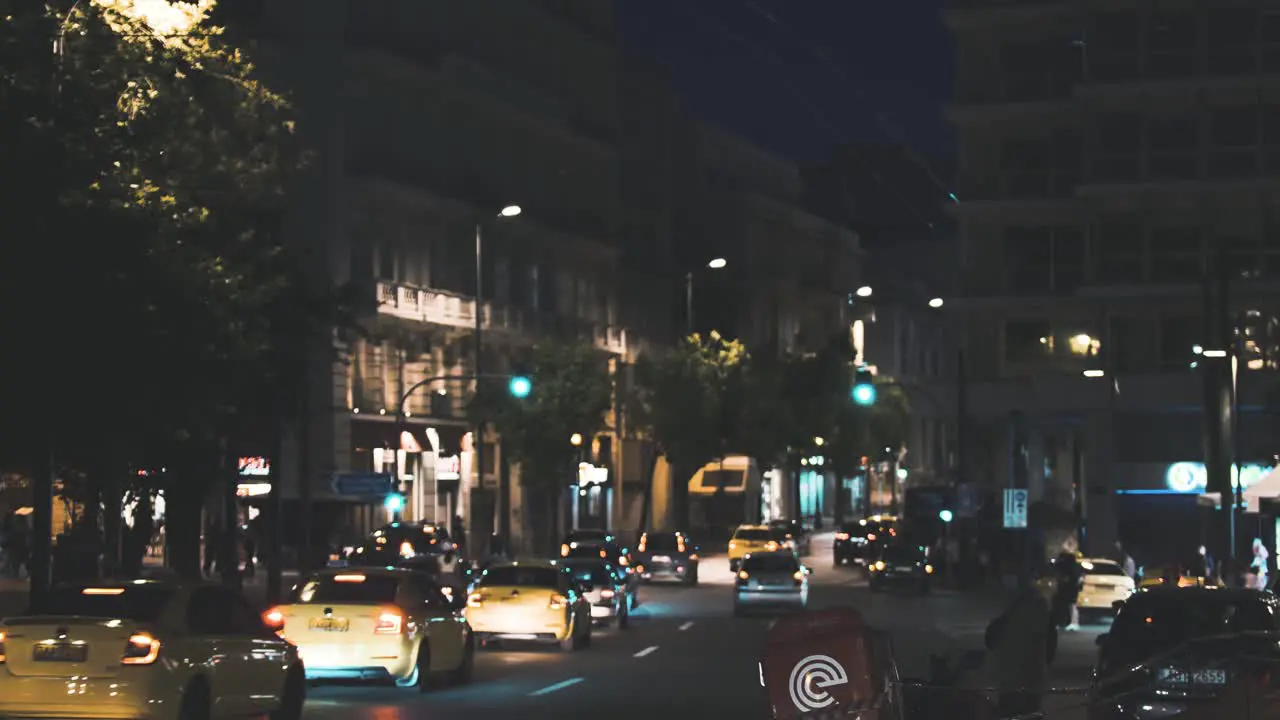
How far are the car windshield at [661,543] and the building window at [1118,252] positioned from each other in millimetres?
15694

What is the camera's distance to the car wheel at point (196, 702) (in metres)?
20.2

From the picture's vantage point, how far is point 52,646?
1995 centimetres

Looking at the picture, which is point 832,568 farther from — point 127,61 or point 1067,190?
point 127,61

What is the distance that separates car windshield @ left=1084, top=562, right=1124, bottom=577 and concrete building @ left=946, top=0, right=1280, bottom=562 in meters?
18.2

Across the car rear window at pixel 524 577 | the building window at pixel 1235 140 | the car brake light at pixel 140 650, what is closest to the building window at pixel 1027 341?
the building window at pixel 1235 140

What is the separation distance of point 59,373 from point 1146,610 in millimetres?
14298

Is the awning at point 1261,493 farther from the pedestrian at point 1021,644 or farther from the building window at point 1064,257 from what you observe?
the building window at point 1064,257

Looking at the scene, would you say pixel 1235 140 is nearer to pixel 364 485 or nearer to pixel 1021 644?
pixel 364 485

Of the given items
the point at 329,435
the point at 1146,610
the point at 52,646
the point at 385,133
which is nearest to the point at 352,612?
the point at 52,646

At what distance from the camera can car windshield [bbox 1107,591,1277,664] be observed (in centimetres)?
1964

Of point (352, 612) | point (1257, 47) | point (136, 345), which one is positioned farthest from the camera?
point (1257, 47)

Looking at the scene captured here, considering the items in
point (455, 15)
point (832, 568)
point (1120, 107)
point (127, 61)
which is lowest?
point (832, 568)

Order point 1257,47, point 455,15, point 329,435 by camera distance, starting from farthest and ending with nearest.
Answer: point 455,15 < point 329,435 < point 1257,47

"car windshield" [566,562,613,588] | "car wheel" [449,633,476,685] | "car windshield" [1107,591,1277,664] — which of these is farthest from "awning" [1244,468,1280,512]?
"car windshield" [1107,591,1277,664]
